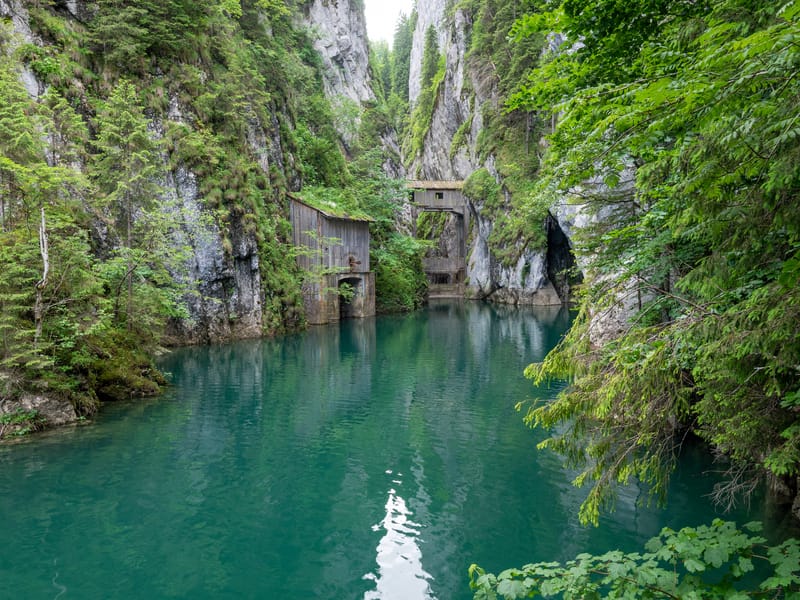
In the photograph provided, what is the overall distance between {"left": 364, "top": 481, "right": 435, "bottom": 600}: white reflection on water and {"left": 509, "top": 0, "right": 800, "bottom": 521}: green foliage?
2.28 m

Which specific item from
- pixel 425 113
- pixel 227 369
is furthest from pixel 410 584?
pixel 425 113

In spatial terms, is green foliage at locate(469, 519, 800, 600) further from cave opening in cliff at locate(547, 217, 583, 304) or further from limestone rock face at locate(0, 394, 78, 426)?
cave opening in cliff at locate(547, 217, 583, 304)

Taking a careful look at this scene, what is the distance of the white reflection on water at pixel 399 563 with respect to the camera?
6.03 meters

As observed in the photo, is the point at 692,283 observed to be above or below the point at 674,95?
below

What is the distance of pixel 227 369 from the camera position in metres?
18.2

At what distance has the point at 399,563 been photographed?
21.7ft

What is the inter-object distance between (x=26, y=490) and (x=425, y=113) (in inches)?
2320

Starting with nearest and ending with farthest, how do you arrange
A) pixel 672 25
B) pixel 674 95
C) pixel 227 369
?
1. pixel 674 95
2. pixel 672 25
3. pixel 227 369

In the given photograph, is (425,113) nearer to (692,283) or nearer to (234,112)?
(234,112)

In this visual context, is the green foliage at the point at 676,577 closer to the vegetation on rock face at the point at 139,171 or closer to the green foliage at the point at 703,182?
→ the green foliage at the point at 703,182

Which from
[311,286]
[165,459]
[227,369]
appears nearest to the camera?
[165,459]

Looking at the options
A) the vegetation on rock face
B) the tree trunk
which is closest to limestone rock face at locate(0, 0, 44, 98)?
the vegetation on rock face

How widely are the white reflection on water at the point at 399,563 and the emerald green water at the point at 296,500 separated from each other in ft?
0.08

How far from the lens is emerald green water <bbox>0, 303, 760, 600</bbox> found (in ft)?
20.8
